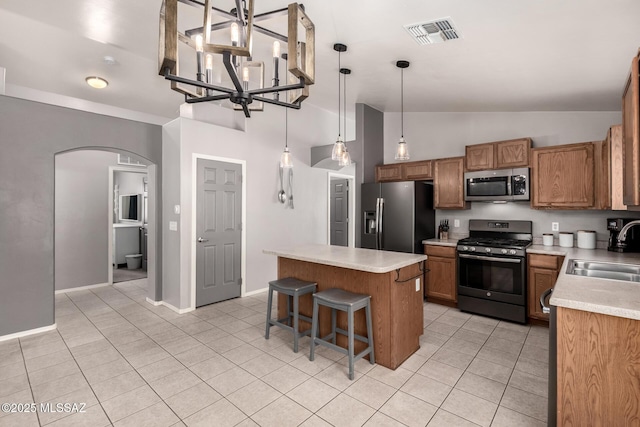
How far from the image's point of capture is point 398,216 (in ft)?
15.3

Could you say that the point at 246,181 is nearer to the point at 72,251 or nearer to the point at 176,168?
the point at 176,168

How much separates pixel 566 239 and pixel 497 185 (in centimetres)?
98

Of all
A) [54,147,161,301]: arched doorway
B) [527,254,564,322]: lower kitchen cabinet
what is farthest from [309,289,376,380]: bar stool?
[54,147,161,301]: arched doorway

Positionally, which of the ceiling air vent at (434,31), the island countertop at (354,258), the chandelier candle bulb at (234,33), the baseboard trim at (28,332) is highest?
the ceiling air vent at (434,31)

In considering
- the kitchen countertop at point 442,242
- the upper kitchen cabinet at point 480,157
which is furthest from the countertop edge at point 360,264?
the upper kitchen cabinet at point 480,157

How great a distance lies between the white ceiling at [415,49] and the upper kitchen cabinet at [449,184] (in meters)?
0.81

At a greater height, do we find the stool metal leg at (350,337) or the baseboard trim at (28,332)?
the stool metal leg at (350,337)

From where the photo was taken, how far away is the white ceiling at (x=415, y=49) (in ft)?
7.36

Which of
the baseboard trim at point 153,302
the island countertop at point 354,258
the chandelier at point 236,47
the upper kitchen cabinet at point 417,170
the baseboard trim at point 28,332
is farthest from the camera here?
the upper kitchen cabinet at point 417,170

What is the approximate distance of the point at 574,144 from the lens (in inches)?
141

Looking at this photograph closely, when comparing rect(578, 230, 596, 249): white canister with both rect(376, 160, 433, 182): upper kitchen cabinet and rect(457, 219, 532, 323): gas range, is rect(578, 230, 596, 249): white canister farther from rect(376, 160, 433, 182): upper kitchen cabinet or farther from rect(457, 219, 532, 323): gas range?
rect(376, 160, 433, 182): upper kitchen cabinet

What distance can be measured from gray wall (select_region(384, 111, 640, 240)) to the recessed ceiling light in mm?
4221

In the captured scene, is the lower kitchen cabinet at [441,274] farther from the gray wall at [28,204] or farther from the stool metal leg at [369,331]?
the gray wall at [28,204]

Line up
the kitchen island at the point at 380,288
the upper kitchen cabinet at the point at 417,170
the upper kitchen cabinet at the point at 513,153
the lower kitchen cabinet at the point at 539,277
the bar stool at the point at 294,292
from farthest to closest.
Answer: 1. the upper kitchen cabinet at the point at 417,170
2. the upper kitchen cabinet at the point at 513,153
3. the lower kitchen cabinet at the point at 539,277
4. the bar stool at the point at 294,292
5. the kitchen island at the point at 380,288
